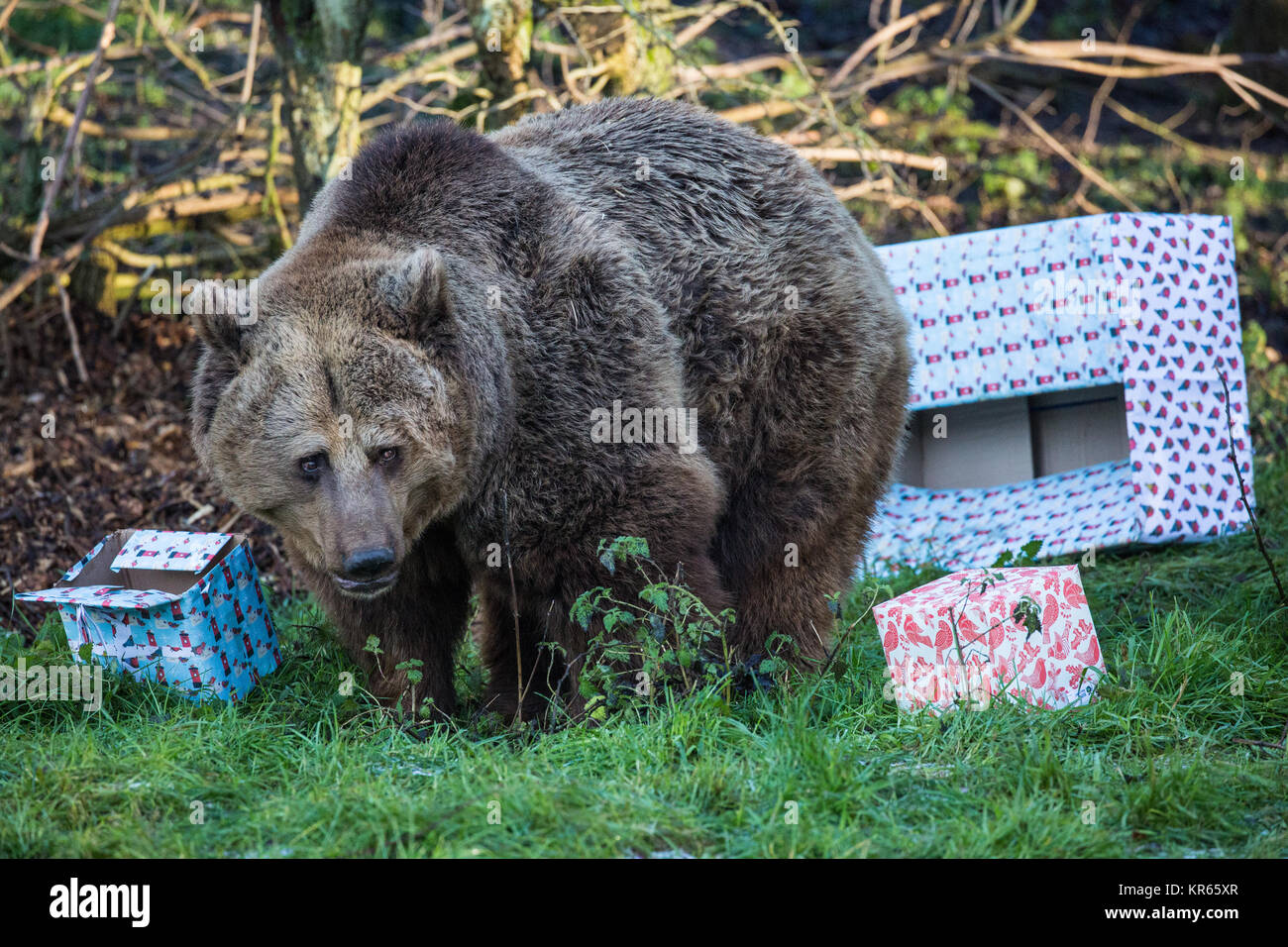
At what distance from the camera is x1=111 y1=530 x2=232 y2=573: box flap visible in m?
5.02

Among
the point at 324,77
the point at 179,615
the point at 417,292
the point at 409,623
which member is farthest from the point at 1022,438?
the point at 179,615

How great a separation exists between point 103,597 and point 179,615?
273 mm

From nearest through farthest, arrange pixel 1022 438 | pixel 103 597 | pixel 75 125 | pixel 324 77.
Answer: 1. pixel 103 597
2. pixel 75 125
3. pixel 324 77
4. pixel 1022 438

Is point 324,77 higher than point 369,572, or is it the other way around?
point 324,77

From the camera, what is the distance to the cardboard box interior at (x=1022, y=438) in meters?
7.55

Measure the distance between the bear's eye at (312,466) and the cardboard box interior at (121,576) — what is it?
1204mm

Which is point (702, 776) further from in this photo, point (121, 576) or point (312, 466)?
point (121, 576)

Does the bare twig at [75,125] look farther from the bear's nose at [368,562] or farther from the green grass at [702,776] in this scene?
the bear's nose at [368,562]

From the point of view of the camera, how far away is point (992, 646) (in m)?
4.55

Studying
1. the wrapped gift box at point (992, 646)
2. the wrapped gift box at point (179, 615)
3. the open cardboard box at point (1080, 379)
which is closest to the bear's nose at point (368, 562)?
the wrapped gift box at point (179, 615)

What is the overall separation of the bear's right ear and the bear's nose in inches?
31.3

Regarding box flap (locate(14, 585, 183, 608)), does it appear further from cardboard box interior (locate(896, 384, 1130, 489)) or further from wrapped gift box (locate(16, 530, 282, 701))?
cardboard box interior (locate(896, 384, 1130, 489))

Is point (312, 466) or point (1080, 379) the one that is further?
point (1080, 379)
